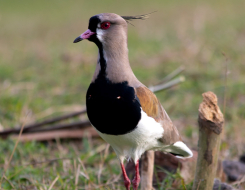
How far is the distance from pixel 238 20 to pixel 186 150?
7.85 metres

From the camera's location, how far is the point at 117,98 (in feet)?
7.77

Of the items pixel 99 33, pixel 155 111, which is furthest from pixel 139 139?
pixel 99 33

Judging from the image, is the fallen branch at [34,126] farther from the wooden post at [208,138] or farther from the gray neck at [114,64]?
the wooden post at [208,138]

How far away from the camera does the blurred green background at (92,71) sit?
3.84 metres

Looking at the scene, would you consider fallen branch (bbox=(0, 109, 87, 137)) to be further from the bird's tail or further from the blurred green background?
the bird's tail

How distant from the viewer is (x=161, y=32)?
973 cm

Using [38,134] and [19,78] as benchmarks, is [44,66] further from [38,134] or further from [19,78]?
[38,134]

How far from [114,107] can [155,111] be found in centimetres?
37

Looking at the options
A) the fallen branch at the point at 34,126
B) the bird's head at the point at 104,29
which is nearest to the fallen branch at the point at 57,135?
the fallen branch at the point at 34,126

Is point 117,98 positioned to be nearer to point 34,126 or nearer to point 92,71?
point 34,126

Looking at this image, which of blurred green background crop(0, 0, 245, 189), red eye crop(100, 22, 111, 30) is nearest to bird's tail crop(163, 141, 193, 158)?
blurred green background crop(0, 0, 245, 189)

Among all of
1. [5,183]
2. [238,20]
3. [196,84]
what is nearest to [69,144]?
[5,183]

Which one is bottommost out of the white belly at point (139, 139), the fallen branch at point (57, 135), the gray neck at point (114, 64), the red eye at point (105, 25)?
the fallen branch at point (57, 135)

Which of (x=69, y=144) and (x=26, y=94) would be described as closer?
(x=69, y=144)
